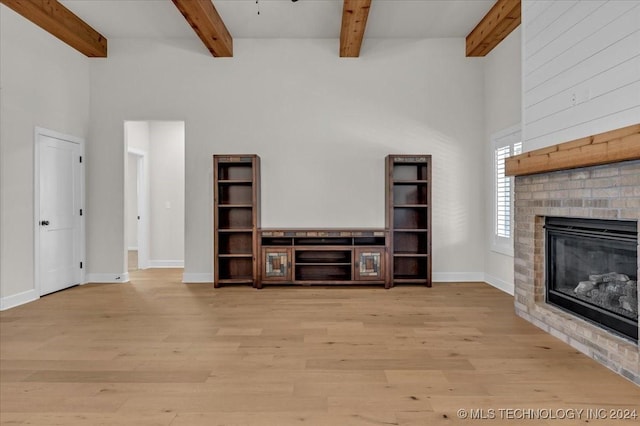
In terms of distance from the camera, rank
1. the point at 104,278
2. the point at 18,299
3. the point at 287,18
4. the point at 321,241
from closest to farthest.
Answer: the point at 18,299, the point at 287,18, the point at 321,241, the point at 104,278

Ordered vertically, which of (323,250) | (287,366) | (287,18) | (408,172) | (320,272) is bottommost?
(287,366)

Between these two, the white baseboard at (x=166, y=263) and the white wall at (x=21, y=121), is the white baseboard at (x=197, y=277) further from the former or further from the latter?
the white wall at (x=21, y=121)

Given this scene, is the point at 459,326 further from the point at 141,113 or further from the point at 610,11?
the point at 141,113

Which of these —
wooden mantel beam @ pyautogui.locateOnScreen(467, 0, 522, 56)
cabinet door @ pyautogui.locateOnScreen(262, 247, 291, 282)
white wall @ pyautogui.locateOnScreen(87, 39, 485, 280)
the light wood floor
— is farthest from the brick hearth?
cabinet door @ pyautogui.locateOnScreen(262, 247, 291, 282)

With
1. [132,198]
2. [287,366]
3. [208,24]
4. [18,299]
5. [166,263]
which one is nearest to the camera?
[287,366]

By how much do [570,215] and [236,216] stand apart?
3986 millimetres

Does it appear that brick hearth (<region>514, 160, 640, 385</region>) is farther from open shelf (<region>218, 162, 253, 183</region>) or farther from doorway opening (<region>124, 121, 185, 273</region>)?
doorway opening (<region>124, 121, 185, 273</region>)

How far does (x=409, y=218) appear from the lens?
213 inches

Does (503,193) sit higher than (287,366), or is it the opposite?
(503,193)

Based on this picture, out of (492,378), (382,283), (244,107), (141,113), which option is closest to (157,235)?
(141,113)

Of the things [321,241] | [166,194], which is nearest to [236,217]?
[321,241]

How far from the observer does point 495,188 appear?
16.8ft

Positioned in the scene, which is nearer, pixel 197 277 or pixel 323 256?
pixel 323 256

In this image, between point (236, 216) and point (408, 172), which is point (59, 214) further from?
point (408, 172)
